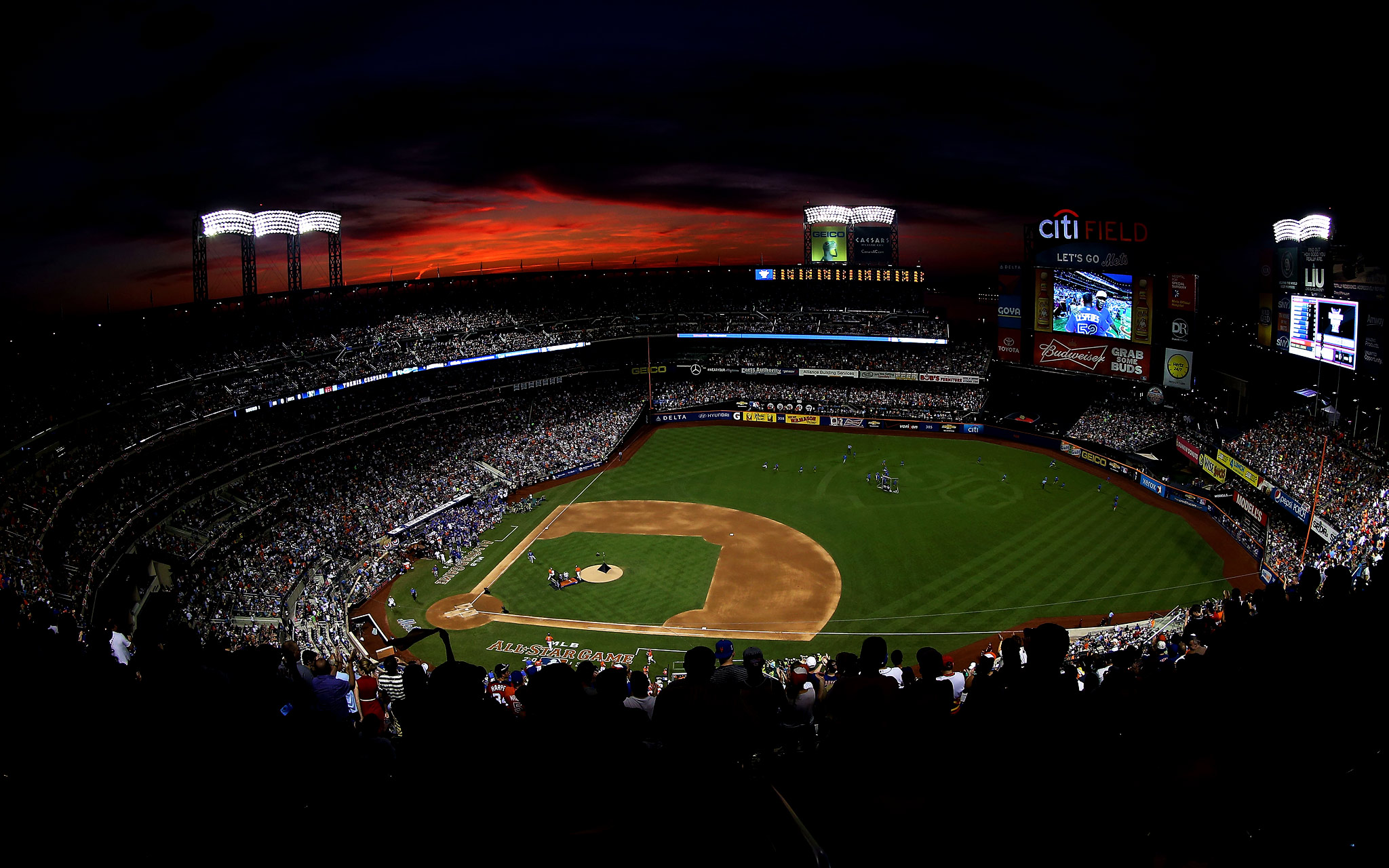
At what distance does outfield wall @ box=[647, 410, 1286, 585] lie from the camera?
3272cm

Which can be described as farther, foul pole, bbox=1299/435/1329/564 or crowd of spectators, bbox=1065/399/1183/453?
crowd of spectators, bbox=1065/399/1183/453

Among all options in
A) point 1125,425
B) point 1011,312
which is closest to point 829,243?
point 1011,312

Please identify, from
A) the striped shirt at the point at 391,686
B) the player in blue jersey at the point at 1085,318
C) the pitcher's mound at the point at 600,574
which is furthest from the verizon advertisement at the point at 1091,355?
the striped shirt at the point at 391,686

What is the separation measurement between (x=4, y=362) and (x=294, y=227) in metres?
15.9

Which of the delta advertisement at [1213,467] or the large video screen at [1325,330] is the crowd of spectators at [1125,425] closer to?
the delta advertisement at [1213,467]

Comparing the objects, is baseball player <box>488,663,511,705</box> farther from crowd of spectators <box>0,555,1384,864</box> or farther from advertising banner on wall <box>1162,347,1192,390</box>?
advertising banner on wall <box>1162,347,1192,390</box>

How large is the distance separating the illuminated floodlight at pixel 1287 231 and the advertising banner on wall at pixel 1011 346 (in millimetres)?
14664

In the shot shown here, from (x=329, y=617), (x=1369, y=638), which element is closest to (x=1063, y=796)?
(x=1369, y=638)

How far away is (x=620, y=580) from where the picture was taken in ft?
99.8

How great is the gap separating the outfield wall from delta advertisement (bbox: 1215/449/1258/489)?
1661mm

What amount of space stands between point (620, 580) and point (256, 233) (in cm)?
2930

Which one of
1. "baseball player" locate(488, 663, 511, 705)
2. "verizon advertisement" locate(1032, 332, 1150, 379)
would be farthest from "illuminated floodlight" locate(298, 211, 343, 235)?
"verizon advertisement" locate(1032, 332, 1150, 379)

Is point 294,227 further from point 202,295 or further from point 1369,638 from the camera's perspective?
point 1369,638

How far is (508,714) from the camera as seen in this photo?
490 cm
